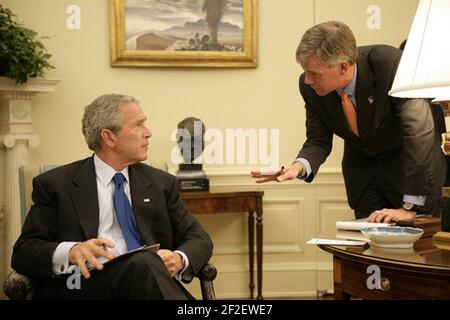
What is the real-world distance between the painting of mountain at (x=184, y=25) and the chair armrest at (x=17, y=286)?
8.48 ft

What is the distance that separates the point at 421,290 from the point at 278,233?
9.55 ft

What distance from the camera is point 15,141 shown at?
4000 millimetres

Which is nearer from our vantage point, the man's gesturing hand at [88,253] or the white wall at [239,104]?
the man's gesturing hand at [88,253]

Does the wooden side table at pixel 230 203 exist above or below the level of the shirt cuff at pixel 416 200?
below

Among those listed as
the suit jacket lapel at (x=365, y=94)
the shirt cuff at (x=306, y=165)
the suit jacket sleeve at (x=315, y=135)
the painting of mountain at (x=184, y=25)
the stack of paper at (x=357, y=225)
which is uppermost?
the painting of mountain at (x=184, y=25)

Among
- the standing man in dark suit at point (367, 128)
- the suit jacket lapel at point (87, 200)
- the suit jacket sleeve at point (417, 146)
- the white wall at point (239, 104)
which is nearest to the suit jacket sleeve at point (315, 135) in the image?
the standing man in dark suit at point (367, 128)

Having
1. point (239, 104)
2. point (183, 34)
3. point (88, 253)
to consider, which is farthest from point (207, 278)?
point (183, 34)

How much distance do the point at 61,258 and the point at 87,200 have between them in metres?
0.28

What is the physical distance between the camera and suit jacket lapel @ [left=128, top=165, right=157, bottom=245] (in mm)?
2318

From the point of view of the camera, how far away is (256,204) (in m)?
4.08

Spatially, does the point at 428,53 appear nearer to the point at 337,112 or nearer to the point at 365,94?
the point at 365,94

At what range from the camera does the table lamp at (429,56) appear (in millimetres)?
1721

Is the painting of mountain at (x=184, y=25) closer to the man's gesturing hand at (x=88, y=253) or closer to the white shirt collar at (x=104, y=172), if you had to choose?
the white shirt collar at (x=104, y=172)

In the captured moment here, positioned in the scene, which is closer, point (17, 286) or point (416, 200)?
point (17, 286)
